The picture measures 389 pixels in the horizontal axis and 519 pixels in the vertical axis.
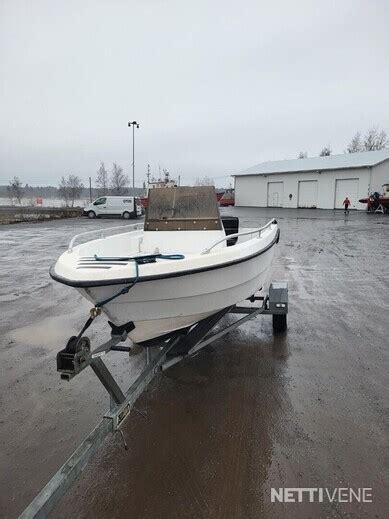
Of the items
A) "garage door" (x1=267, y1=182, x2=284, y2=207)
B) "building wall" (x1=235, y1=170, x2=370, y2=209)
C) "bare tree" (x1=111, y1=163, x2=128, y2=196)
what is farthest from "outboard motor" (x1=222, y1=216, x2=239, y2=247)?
"bare tree" (x1=111, y1=163, x2=128, y2=196)

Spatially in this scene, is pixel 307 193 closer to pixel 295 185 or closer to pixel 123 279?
pixel 295 185

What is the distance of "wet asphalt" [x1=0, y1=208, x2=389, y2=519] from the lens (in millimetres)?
2406

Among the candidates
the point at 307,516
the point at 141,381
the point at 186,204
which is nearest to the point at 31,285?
the point at 186,204

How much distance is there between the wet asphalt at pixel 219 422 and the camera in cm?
241

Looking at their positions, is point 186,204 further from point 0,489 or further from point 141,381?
point 0,489

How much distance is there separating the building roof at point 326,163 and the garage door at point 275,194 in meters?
1.26

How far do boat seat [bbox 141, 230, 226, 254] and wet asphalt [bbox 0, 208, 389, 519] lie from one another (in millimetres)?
1228

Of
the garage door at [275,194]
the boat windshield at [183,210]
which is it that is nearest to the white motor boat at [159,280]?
the boat windshield at [183,210]

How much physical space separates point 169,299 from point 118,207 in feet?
89.6

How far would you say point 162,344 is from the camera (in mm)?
3541

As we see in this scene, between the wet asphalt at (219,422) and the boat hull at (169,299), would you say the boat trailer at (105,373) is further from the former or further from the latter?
the wet asphalt at (219,422)

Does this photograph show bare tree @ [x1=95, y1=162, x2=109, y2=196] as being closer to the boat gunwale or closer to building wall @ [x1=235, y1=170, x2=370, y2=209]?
building wall @ [x1=235, y1=170, x2=370, y2=209]

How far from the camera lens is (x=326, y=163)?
3672cm

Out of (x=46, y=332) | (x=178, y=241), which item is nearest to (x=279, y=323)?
(x=178, y=241)
